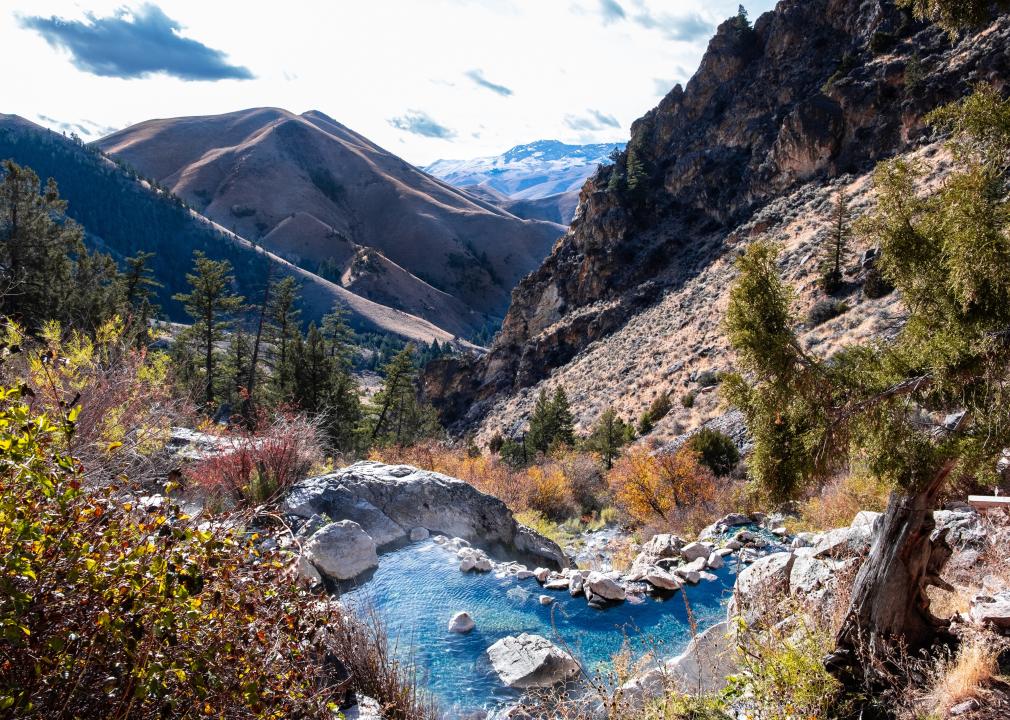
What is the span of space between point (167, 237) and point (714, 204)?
151889 mm

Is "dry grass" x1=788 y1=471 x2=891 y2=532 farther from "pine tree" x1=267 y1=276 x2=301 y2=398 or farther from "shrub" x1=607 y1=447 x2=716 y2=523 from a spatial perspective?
"pine tree" x1=267 y1=276 x2=301 y2=398

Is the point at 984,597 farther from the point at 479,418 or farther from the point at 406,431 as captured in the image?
the point at 479,418

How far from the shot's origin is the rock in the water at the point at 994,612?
481 centimetres

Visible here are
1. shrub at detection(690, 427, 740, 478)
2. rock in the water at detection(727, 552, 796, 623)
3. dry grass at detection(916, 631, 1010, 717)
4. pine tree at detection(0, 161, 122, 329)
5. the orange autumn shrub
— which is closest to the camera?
dry grass at detection(916, 631, 1010, 717)

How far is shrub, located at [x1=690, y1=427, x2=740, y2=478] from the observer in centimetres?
2134

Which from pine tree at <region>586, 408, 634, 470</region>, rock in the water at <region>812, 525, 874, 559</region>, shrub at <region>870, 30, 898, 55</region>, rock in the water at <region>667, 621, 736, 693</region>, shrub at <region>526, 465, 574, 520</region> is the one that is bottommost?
shrub at <region>526, 465, 574, 520</region>

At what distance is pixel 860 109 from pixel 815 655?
50852 millimetres

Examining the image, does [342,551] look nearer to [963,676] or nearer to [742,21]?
[963,676]

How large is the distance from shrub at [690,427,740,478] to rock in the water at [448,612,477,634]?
50.8 ft

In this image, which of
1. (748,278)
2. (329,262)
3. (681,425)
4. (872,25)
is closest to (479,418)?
(681,425)

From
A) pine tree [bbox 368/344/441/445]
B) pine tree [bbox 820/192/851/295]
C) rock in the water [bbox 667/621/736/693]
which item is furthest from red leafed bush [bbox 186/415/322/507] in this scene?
pine tree [bbox 820/192/851/295]

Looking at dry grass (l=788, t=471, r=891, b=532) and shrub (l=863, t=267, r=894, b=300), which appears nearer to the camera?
dry grass (l=788, t=471, r=891, b=532)

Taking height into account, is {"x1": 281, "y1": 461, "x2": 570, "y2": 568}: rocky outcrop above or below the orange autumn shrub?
above

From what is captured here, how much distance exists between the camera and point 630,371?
1676 inches
